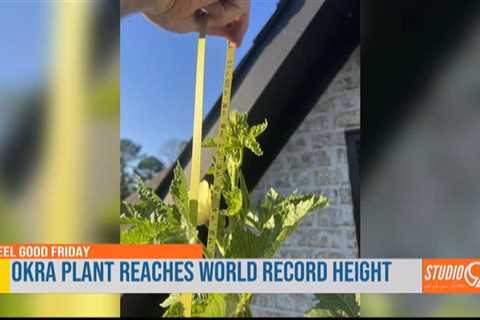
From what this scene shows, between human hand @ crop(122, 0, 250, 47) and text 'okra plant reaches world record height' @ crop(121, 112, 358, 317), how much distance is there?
14.9 inches

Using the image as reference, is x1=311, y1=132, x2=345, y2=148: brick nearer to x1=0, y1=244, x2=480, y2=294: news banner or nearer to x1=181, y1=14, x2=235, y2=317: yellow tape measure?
x1=181, y1=14, x2=235, y2=317: yellow tape measure

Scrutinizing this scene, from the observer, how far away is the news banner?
153 centimetres

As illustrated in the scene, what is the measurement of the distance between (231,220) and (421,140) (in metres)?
0.63

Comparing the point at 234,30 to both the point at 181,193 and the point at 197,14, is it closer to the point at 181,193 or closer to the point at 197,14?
the point at 197,14

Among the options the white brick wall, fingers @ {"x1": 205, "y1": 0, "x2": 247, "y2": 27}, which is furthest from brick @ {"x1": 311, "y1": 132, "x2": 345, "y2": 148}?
fingers @ {"x1": 205, "y1": 0, "x2": 247, "y2": 27}

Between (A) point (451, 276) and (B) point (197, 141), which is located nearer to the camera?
(A) point (451, 276)

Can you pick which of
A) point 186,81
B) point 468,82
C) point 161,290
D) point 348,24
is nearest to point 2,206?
point 161,290

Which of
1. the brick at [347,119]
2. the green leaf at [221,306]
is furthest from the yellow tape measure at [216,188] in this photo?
the brick at [347,119]

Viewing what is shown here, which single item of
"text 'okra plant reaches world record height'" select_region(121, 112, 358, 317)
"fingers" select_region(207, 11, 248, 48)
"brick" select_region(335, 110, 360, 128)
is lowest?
"text 'okra plant reaches world record height'" select_region(121, 112, 358, 317)

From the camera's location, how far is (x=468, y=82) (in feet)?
4.77

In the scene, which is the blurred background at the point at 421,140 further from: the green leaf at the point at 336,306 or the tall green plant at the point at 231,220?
the tall green plant at the point at 231,220

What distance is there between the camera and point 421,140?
1.49m

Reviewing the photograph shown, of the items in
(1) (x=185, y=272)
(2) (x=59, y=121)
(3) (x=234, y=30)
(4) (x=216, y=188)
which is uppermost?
(3) (x=234, y=30)

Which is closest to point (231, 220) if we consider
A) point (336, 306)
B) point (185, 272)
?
point (185, 272)
